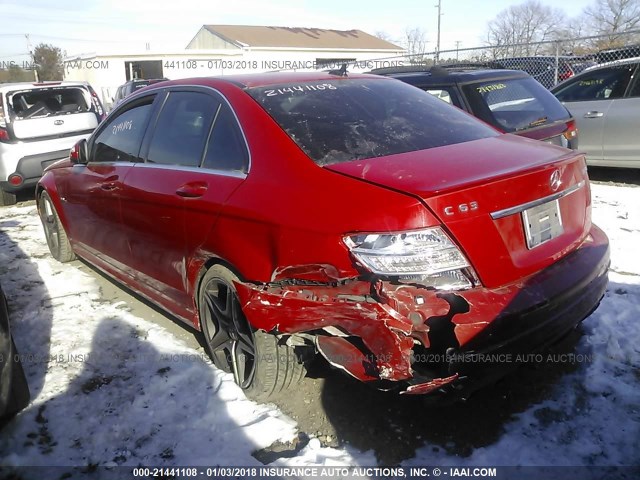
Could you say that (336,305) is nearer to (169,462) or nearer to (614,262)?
(169,462)

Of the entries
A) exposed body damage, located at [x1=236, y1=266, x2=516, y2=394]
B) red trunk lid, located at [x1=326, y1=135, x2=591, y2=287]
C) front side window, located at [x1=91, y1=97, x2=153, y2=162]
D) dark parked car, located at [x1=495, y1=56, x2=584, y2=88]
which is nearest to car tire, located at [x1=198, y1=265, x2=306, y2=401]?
exposed body damage, located at [x1=236, y1=266, x2=516, y2=394]

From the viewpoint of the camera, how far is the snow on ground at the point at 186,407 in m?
2.57

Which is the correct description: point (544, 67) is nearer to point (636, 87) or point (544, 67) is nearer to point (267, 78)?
point (636, 87)

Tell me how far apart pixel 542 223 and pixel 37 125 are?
25.4 feet

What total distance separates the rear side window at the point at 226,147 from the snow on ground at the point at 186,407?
1.24 m

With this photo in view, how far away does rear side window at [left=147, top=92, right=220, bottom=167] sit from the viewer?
10.5ft

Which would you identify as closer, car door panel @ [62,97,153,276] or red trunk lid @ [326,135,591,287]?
red trunk lid @ [326,135,591,287]

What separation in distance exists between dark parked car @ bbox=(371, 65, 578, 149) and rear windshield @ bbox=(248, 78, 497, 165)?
78.6 inches

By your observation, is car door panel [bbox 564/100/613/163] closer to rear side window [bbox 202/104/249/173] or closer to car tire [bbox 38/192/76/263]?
rear side window [bbox 202/104/249/173]

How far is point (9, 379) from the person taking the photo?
2.81 metres

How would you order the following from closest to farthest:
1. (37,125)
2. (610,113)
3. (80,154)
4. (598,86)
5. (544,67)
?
1. (80,154)
2. (610,113)
3. (598,86)
4. (37,125)
5. (544,67)

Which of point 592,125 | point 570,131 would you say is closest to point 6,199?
point 570,131

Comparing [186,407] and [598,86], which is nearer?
[186,407]

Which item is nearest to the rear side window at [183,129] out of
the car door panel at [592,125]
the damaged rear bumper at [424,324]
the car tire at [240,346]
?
the car tire at [240,346]
